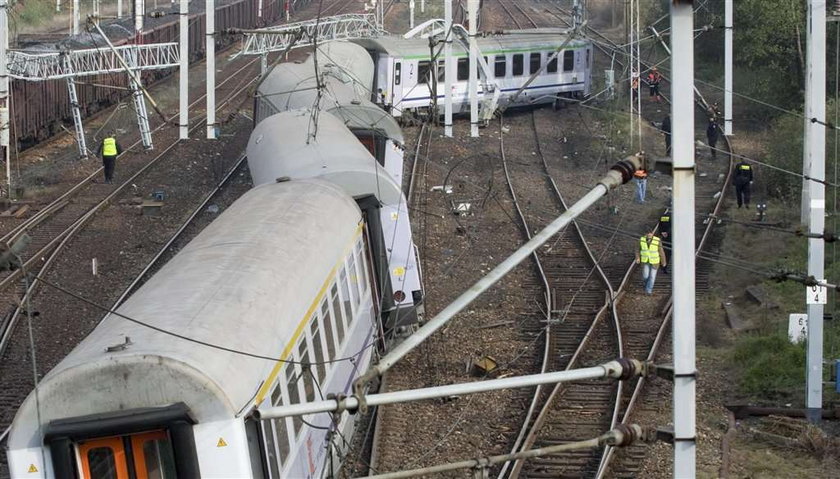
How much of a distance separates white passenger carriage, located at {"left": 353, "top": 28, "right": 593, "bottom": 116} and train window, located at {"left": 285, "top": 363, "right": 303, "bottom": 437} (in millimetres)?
24114

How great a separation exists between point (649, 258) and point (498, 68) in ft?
63.3

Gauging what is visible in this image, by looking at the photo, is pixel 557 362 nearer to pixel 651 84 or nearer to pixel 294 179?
pixel 294 179

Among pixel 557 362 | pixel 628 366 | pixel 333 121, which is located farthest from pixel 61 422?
pixel 333 121

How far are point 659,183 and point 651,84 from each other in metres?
12.2

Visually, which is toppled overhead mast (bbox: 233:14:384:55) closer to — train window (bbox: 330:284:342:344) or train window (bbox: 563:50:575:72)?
train window (bbox: 563:50:575:72)

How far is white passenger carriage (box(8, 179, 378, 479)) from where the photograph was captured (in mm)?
7836

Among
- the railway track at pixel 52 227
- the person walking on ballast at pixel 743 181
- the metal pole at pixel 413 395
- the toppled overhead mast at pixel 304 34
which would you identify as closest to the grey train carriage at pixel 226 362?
the metal pole at pixel 413 395

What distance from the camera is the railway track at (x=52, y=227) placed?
62.2 feet

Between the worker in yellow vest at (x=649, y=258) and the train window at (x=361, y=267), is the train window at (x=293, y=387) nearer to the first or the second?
the train window at (x=361, y=267)

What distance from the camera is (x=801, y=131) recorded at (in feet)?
91.4

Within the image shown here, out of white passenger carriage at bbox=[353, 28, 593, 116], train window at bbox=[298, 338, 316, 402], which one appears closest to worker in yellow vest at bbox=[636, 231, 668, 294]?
train window at bbox=[298, 338, 316, 402]

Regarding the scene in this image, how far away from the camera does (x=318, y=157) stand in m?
16.2

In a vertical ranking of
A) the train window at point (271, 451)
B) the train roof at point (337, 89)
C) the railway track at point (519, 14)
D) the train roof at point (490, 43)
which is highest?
the railway track at point (519, 14)

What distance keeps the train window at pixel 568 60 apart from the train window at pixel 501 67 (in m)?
2.69
